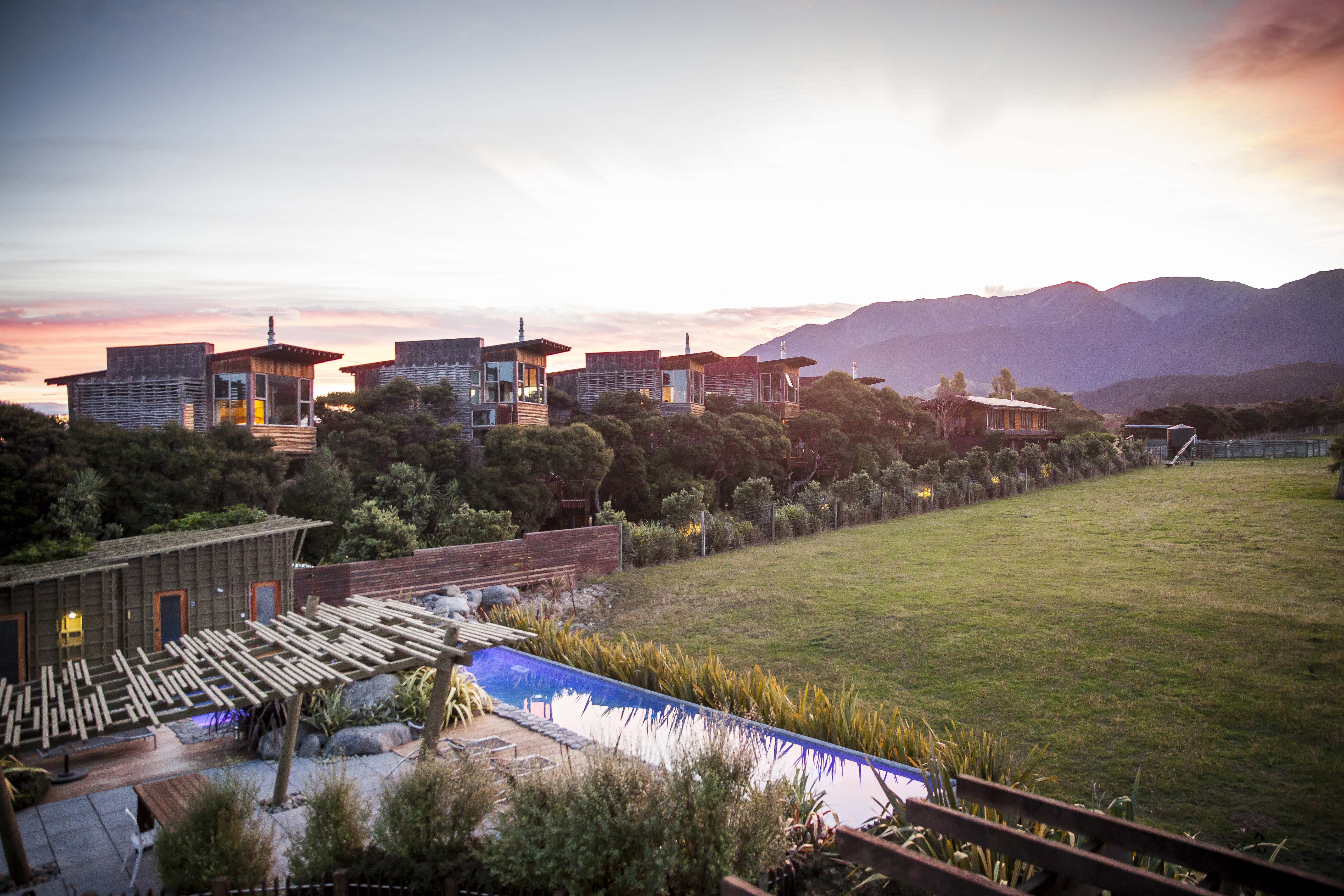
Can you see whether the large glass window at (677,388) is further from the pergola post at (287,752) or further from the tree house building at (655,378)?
the pergola post at (287,752)

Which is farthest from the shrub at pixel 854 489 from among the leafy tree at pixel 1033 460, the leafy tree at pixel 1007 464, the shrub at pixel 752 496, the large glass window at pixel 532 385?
the large glass window at pixel 532 385

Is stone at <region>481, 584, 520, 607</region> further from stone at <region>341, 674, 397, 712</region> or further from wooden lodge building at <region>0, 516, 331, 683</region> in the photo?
stone at <region>341, 674, 397, 712</region>

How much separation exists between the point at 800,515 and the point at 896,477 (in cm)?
485

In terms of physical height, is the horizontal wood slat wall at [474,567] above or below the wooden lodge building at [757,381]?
below

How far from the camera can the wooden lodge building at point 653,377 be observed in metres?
30.2

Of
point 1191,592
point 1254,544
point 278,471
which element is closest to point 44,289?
point 278,471

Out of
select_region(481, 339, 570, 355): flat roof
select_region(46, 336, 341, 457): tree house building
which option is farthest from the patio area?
select_region(481, 339, 570, 355): flat roof

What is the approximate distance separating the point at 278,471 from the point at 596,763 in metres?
16.6

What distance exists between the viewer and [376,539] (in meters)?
13.1

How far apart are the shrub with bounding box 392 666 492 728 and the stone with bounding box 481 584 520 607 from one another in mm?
4448

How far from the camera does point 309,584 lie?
11.2 meters

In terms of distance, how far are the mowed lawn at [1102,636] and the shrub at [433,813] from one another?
15.1 ft

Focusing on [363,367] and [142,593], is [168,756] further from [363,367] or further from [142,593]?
[363,367]

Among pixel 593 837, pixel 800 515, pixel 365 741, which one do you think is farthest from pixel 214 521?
pixel 800 515
